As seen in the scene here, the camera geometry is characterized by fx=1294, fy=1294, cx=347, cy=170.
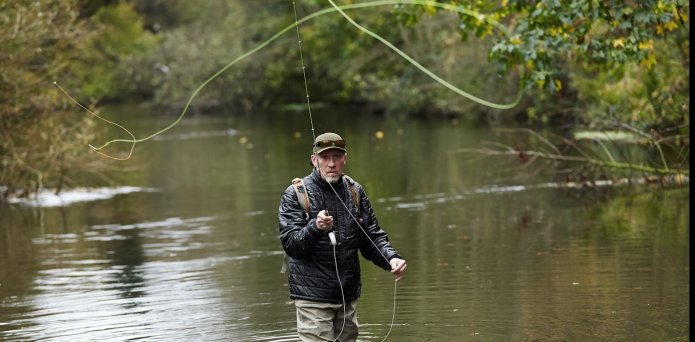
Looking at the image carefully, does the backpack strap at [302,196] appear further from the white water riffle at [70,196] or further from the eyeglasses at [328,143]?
the white water riffle at [70,196]

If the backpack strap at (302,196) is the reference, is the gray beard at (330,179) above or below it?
above

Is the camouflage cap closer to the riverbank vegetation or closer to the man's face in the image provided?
the man's face

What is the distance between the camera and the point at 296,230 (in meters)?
7.14

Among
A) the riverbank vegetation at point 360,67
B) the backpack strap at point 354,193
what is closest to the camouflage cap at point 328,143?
the backpack strap at point 354,193

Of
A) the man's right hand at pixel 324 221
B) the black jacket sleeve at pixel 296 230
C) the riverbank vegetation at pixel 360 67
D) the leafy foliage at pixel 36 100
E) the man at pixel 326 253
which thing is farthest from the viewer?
the leafy foliage at pixel 36 100

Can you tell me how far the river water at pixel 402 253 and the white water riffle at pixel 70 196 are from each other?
0.11 m

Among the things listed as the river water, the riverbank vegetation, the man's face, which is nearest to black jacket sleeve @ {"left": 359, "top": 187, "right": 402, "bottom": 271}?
the man's face

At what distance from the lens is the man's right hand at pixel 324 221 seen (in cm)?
687

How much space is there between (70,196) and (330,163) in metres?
18.5

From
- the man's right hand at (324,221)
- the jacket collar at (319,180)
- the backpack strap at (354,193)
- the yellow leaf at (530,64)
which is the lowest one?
the man's right hand at (324,221)

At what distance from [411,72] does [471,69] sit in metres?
6.68

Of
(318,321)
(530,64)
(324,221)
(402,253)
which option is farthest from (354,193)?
(402,253)

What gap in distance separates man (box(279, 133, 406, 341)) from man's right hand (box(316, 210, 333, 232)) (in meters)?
0.19

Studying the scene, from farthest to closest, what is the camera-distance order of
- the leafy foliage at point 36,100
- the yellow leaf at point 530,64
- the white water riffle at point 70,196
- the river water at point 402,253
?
the white water riffle at point 70,196, the leafy foliage at point 36,100, the yellow leaf at point 530,64, the river water at point 402,253
